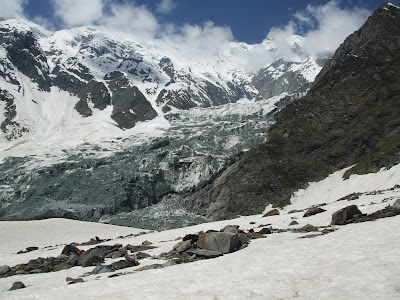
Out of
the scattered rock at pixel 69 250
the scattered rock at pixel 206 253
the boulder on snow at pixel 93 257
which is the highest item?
the scattered rock at pixel 206 253

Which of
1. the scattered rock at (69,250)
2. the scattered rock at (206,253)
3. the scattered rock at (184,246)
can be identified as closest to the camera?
the scattered rock at (206,253)

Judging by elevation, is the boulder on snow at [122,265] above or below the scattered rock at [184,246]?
below

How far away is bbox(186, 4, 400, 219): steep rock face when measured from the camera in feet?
273

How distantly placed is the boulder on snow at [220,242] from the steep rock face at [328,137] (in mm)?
62297

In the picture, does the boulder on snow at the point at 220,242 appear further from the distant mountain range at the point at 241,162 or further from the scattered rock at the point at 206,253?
the distant mountain range at the point at 241,162

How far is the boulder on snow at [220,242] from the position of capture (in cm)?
1642

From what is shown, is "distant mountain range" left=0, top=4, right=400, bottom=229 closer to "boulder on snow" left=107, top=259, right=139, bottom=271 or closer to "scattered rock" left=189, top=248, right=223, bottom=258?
"scattered rock" left=189, top=248, right=223, bottom=258

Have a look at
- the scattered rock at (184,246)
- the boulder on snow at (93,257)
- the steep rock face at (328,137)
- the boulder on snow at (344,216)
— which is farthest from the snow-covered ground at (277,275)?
the steep rock face at (328,137)

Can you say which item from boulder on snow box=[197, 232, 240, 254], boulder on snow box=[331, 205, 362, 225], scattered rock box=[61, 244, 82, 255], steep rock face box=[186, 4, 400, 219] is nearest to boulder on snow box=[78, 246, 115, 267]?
scattered rock box=[61, 244, 82, 255]

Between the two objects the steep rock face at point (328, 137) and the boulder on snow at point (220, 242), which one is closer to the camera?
the boulder on snow at point (220, 242)

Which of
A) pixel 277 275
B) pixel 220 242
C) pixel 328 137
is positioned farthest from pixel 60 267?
pixel 328 137

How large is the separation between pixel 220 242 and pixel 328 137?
82741mm

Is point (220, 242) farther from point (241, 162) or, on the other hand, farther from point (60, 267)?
point (241, 162)

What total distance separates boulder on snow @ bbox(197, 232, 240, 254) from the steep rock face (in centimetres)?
6230
